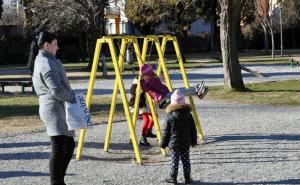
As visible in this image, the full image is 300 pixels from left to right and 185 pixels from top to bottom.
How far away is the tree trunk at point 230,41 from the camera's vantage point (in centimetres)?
1942

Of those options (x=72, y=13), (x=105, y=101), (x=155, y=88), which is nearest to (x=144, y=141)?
(x=155, y=88)

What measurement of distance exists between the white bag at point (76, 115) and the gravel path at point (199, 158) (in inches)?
44.3

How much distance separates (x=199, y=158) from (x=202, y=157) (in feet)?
0.26

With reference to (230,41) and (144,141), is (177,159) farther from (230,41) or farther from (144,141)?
(230,41)

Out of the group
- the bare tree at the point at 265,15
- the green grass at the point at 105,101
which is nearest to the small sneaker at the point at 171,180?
the green grass at the point at 105,101

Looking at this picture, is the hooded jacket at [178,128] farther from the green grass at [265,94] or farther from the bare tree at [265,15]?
the bare tree at [265,15]

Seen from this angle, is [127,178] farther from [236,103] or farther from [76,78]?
[76,78]

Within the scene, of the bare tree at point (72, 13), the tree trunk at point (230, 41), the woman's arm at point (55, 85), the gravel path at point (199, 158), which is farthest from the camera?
the bare tree at point (72, 13)

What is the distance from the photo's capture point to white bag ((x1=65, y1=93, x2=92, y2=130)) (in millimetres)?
6504

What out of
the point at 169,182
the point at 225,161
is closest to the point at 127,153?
the point at 225,161

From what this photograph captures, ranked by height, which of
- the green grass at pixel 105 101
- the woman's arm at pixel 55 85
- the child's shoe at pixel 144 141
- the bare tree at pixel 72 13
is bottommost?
the green grass at pixel 105 101

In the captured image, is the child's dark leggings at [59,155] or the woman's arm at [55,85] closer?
the woman's arm at [55,85]

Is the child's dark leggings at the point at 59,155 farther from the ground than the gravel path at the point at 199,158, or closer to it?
farther from the ground

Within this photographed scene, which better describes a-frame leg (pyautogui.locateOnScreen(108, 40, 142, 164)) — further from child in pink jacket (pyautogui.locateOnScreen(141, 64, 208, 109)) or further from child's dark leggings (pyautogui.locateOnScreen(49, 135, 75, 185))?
child's dark leggings (pyautogui.locateOnScreen(49, 135, 75, 185))
